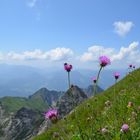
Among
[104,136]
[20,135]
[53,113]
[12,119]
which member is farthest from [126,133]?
[12,119]

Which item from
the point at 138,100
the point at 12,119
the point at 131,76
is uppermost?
A: the point at 12,119

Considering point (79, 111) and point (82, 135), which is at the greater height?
point (79, 111)

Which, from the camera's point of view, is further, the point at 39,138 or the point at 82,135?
the point at 39,138

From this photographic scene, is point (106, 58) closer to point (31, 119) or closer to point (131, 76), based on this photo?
point (131, 76)

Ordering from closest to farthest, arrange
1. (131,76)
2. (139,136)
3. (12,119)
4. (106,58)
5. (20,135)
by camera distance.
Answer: (139,136), (106,58), (131,76), (20,135), (12,119)

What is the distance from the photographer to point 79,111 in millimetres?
20156

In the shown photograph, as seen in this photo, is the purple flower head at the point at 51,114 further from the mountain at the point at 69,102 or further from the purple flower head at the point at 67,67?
the purple flower head at the point at 67,67

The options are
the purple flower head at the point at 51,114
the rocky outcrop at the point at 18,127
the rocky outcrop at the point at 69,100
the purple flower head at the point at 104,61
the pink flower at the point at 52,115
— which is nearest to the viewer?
the pink flower at the point at 52,115

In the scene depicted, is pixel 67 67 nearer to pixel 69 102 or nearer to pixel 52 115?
pixel 52 115

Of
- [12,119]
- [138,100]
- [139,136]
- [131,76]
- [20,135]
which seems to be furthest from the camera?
[12,119]

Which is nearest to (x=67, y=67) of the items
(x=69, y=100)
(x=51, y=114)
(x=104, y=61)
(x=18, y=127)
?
(x=104, y=61)

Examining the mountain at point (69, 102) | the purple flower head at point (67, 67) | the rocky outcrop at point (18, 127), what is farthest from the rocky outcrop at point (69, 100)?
the rocky outcrop at point (18, 127)

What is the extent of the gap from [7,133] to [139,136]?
178809mm

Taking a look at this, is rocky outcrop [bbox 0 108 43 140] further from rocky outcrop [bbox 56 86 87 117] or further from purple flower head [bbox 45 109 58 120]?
purple flower head [bbox 45 109 58 120]
